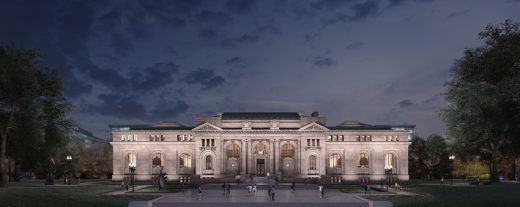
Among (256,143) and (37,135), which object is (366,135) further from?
(37,135)

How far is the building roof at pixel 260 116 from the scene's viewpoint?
383ft

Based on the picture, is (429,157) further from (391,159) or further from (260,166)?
(260,166)

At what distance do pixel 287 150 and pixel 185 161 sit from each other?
70.8 ft

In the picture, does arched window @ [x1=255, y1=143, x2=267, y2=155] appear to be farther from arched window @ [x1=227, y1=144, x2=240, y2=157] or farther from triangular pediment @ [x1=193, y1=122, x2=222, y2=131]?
triangular pediment @ [x1=193, y1=122, x2=222, y2=131]

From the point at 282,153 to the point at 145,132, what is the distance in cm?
2896

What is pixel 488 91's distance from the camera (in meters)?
50.6

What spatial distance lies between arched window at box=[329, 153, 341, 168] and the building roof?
11073 millimetres

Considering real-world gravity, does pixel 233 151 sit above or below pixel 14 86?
below

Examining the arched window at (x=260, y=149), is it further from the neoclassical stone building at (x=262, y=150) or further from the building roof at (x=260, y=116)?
the building roof at (x=260, y=116)

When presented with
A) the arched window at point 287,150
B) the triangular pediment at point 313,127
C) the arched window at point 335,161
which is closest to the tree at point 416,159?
the arched window at point 335,161

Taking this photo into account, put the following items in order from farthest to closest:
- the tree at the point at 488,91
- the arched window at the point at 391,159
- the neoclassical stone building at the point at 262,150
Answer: the arched window at the point at 391,159 < the neoclassical stone building at the point at 262,150 < the tree at the point at 488,91

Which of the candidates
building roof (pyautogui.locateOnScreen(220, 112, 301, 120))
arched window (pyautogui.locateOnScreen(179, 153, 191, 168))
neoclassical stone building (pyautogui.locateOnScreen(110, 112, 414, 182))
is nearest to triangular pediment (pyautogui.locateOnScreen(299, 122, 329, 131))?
neoclassical stone building (pyautogui.locateOnScreen(110, 112, 414, 182))

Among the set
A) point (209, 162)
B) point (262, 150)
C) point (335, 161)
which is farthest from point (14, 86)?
point (335, 161)

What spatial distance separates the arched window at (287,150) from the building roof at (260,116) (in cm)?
652
